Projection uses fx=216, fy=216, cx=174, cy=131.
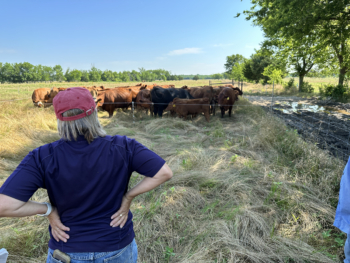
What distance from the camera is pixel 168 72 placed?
12344 cm

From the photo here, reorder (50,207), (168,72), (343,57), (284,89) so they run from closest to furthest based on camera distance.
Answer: (50,207) < (343,57) < (284,89) < (168,72)

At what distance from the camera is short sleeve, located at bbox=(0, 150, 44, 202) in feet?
3.59

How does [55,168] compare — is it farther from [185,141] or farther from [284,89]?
[284,89]

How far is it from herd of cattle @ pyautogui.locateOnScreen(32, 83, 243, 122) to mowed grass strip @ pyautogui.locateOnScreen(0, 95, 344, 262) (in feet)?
15.4

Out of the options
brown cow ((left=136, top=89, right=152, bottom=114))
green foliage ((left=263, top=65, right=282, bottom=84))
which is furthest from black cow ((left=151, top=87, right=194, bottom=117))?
green foliage ((left=263, top=65, right=282, bottom=84))

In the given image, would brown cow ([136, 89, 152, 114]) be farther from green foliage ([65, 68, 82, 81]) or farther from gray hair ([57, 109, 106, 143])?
green foliage ([65, 68, 82, 81])

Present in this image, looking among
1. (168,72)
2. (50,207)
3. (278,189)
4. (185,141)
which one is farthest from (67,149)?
(168,72)

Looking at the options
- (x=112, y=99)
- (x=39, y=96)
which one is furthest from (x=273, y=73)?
(x=39, y=96)

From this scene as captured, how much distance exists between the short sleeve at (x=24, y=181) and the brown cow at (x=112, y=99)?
1052 centimetres

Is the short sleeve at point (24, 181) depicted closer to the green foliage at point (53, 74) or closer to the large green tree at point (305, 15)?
the large green tree at point (305, 15)

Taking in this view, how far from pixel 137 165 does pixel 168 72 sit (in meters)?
127

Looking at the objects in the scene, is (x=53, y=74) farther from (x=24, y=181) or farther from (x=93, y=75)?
(x=24, y=181)

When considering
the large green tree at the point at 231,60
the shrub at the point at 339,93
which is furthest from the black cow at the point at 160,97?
the large green tree at the point at 231,60

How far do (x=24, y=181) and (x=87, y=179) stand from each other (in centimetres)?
30
